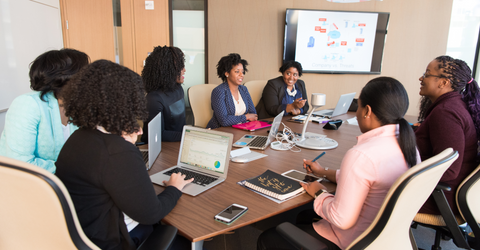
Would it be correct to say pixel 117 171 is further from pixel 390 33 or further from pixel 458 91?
pixel 390 33

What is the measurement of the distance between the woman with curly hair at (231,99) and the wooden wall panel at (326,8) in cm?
165

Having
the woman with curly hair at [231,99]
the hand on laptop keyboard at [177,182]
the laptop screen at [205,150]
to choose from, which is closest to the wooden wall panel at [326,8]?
the woman with curly hair at [231,99]

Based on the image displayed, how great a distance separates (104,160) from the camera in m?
0.96

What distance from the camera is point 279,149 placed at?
2025 mm

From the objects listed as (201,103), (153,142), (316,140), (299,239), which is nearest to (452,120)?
(316,140)

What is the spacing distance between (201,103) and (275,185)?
1.81m

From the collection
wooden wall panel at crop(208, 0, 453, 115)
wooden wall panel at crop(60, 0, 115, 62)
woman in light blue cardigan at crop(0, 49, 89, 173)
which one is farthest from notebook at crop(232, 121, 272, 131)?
wooden wall panel at crop(60, 0, 115, 62)

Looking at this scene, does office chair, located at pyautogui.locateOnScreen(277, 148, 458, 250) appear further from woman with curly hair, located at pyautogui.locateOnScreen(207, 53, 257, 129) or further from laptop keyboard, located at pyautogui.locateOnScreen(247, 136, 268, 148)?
woman with curly hair, located at pyautogui.locateOnScreen(207, 53, 257, 129)

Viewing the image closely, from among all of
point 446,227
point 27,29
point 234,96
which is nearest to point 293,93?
point 234,96

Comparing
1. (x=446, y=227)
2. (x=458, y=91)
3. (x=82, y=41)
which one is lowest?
(x=446, y=227)

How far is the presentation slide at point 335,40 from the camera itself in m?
4.60

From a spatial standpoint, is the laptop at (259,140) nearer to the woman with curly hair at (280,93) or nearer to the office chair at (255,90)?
the woman with curly hair at (280,93)

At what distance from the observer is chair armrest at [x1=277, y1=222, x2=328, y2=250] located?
42.1 inches

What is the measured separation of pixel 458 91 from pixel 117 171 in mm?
1876
